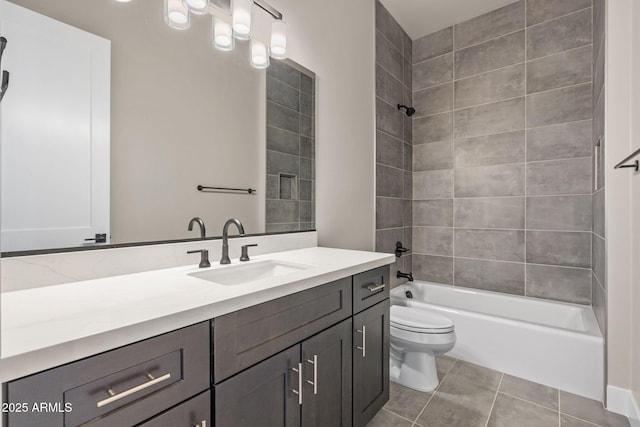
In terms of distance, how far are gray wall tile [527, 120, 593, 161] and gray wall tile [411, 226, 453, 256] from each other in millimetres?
928

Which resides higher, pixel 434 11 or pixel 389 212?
pixel 434 11

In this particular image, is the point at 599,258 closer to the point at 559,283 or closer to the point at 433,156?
the point at 559,283

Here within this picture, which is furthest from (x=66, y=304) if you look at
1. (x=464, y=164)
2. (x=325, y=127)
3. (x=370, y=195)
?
(x=464, y=164)

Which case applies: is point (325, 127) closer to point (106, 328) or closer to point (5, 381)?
point (106, 328)

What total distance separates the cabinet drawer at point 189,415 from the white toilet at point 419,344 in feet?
Answer: 4.37

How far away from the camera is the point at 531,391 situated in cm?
178

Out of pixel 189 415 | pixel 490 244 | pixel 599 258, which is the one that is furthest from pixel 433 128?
pixel 189 415

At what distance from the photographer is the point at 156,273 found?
3.54ft

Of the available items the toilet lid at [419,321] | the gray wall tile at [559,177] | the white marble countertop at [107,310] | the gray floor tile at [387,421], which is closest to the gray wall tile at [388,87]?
the gray wall tile at [559,177]

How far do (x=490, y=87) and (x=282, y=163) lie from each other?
6.86 feet

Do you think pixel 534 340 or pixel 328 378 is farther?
pixel 534 340

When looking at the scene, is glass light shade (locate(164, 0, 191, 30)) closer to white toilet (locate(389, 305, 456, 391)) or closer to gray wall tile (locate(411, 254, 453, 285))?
white toilet (locate(389, 305, 456, 391))

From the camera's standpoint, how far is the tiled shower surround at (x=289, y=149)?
165 cm

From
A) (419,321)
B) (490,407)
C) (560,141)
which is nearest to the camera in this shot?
(490,407)
